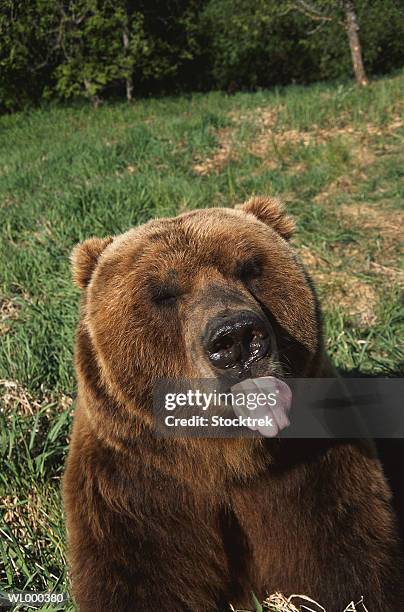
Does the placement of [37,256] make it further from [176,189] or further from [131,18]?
[131,18]

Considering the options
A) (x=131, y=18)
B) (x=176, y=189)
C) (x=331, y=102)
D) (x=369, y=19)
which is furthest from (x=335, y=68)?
(x=176, y=189)

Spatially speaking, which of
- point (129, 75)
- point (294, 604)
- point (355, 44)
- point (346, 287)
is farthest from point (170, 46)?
point (294, 604)

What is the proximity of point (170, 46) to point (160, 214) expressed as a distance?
65.6ft

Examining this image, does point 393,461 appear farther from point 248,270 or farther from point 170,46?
point 170,46

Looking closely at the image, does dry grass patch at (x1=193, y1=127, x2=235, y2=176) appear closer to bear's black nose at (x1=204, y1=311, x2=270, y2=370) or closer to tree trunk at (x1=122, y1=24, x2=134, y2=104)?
bear's black nose at (x1=204, y1=311, x2=270, y2=370)

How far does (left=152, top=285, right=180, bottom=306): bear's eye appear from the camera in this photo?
202cm

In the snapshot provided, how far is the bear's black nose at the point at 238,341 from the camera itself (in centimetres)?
168

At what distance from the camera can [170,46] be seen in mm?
23750

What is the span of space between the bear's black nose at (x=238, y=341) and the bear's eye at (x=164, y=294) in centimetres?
31

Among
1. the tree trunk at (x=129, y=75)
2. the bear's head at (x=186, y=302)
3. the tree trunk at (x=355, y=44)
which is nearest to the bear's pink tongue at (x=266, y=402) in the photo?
the bear's head at (x=186, y=302)

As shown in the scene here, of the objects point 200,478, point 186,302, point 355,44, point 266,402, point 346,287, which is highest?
point 186,302

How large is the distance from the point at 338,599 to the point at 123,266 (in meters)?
1.17

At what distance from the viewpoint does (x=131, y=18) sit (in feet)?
70.4

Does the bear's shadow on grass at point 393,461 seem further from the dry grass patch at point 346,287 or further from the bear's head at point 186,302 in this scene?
the dry grass patch at point 346,287
